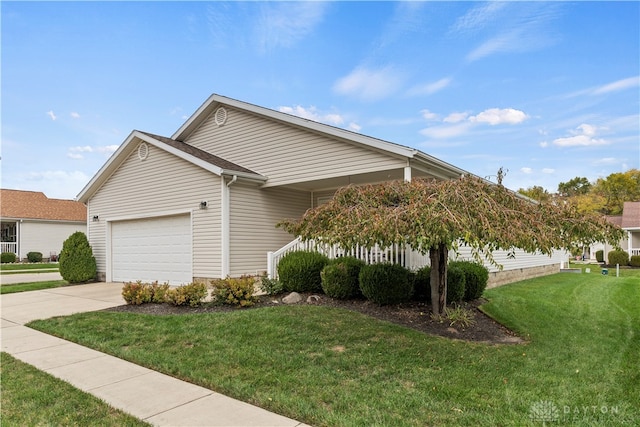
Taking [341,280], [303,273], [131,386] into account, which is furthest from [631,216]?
[131,386]

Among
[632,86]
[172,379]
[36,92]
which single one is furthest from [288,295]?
[632,86]

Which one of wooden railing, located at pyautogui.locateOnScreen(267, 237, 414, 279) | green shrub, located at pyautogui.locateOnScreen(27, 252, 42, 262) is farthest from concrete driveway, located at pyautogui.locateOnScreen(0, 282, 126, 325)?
green shrub, located at pyautogui.locateOnScreen(27, 252, 42, 262)

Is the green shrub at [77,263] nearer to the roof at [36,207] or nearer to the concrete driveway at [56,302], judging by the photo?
the concrete driveway at [56,302]

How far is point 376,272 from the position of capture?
7820 millimetres

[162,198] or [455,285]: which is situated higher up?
[162,198]

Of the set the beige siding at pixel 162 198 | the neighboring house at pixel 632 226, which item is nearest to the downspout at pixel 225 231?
the beige siding at pixel 162 198

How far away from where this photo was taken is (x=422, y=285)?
820 centimetres

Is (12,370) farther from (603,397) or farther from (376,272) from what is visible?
(603,397)

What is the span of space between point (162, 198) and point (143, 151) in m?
1.87

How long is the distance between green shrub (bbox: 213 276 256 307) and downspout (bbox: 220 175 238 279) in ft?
8.78

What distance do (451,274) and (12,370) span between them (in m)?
7.27

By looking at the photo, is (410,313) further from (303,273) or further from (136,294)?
(136,294)

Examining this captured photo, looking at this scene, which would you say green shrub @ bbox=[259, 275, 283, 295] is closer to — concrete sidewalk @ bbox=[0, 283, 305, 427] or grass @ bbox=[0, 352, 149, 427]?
concrete sidewalk @ bbox=[0, 283, 305, 427]

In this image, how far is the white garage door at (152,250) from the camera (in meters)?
12.0
